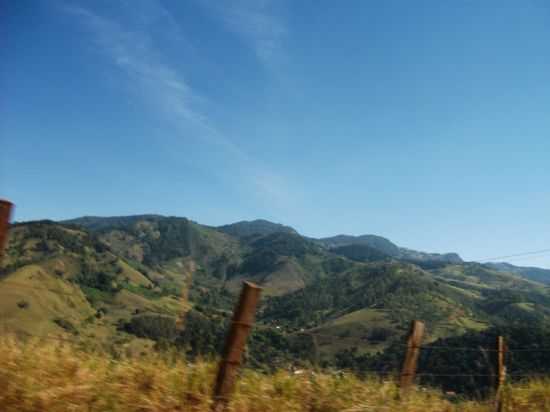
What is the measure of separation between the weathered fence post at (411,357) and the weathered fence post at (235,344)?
3.09 meters

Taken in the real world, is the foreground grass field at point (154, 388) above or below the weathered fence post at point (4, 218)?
below

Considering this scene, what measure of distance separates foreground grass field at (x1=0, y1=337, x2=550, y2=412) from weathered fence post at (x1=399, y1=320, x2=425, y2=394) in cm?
19

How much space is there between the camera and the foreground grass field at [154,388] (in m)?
5.34

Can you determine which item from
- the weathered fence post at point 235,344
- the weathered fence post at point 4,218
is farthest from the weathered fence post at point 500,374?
the weathered fence post at point 4,218

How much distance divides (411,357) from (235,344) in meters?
3.62

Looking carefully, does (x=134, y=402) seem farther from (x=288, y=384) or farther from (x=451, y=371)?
(x=451, y=371)

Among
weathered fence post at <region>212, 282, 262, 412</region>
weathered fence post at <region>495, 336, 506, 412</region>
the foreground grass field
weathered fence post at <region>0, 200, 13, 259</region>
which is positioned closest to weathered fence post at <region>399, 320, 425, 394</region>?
the foreground grass field

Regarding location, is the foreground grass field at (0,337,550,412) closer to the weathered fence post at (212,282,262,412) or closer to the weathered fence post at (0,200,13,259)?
the weathered fence post at (212,282,262,412)

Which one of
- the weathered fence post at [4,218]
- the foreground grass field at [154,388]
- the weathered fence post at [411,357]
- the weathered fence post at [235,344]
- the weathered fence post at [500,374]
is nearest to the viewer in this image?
the foreground grass field at [154,388]

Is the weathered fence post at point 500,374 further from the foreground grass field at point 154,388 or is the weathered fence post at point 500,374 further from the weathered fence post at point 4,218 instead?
the weathered fence post at point 4,218

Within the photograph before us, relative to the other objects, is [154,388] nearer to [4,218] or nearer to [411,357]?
[4,218]

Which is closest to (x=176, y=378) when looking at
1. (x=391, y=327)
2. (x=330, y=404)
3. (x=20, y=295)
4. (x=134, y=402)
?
(x=134, y=402)

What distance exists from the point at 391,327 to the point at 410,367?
649 feet

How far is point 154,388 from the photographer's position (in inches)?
232
